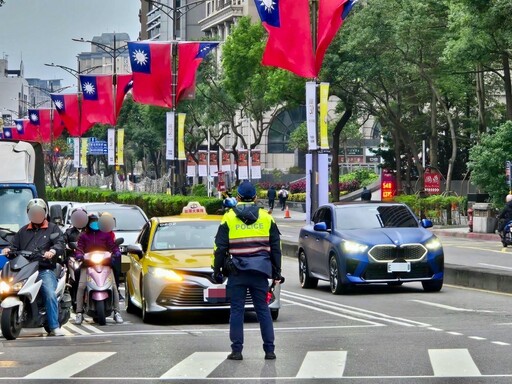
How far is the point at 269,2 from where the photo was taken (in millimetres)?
38906

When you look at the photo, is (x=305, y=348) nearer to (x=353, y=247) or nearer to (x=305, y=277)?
(x=353, y=247)

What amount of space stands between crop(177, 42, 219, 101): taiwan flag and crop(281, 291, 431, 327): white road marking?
27688mm

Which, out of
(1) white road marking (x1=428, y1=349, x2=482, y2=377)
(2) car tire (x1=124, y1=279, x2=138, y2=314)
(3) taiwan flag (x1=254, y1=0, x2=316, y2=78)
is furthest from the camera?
(3) taiwan flag (x1=254, y1=0, x2=316, y2=78)

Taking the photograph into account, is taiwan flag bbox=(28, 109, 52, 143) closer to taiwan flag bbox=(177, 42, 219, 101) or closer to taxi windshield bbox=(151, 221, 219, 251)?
taiwan flag bbox=(177, 42, 219, 101)

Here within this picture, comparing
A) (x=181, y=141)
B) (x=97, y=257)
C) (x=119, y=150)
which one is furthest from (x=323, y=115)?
(x=119, y=150)

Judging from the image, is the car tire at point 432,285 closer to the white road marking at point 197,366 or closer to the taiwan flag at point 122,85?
the white road marking at point 197,366

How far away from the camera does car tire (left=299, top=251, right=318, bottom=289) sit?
2736 cm


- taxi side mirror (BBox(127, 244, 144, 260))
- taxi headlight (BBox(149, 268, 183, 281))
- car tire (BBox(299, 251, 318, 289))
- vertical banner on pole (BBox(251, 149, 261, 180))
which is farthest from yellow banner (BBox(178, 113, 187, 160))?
taxi headlight (BBox(149, 268, 183, 281))

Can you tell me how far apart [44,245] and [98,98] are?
2115 inches

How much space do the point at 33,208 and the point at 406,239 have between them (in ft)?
28.5

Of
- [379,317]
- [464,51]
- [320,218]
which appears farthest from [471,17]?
[379,317]

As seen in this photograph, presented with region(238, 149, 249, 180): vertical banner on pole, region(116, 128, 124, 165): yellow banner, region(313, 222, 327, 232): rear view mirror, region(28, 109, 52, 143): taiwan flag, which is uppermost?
region(28, 109, 52, 143): taiwan flag

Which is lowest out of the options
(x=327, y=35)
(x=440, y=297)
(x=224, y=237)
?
(x=440, y=297)

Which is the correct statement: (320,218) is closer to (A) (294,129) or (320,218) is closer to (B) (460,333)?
(B) (460,333)
